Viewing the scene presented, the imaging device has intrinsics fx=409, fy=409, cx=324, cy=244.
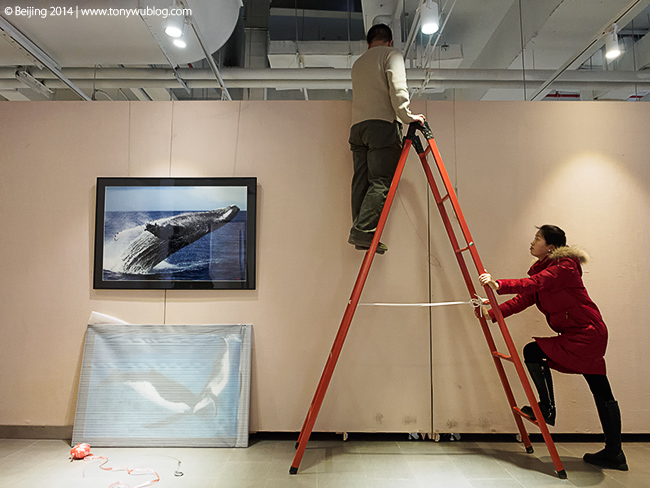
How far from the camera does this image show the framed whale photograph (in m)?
3.21

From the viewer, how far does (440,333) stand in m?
3.15

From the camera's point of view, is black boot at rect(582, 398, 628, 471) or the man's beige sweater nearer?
black boot at rect(582, 398, 628, 471)

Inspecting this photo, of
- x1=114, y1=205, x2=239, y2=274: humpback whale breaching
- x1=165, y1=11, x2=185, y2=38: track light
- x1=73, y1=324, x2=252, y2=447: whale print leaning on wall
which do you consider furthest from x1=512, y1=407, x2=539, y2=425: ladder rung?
x1=165, y1=11, x2=185, y2=38: track light

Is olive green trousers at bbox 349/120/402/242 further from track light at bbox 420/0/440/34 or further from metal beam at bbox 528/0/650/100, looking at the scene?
metal beam at bbox 528/0/650/100

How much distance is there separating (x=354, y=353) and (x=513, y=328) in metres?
1.25

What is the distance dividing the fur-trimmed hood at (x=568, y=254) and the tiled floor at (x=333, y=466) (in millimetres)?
1350

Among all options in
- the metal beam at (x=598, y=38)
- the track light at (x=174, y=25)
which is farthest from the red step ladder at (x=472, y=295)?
the track light at (x=174, y=25)

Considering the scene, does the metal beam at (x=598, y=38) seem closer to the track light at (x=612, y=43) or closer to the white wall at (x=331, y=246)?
the track light at (x=612, y=43)

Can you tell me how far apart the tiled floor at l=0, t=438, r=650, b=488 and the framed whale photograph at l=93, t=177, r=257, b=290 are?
1190 millimetres

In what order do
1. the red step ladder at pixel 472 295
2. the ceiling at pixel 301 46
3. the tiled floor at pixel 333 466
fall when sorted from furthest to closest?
1. the ceiling at pixel 301 46
2. the red step ladder at pixel 472 295
3. the tiled floor at pixel 333 466

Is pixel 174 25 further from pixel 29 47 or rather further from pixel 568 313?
pixel 568 313

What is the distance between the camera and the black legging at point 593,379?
8.79 ft

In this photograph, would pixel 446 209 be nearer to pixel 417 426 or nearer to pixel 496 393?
pixel 496 393

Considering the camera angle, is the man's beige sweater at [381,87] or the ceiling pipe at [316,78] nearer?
the man's beige sweater at [381,87]
